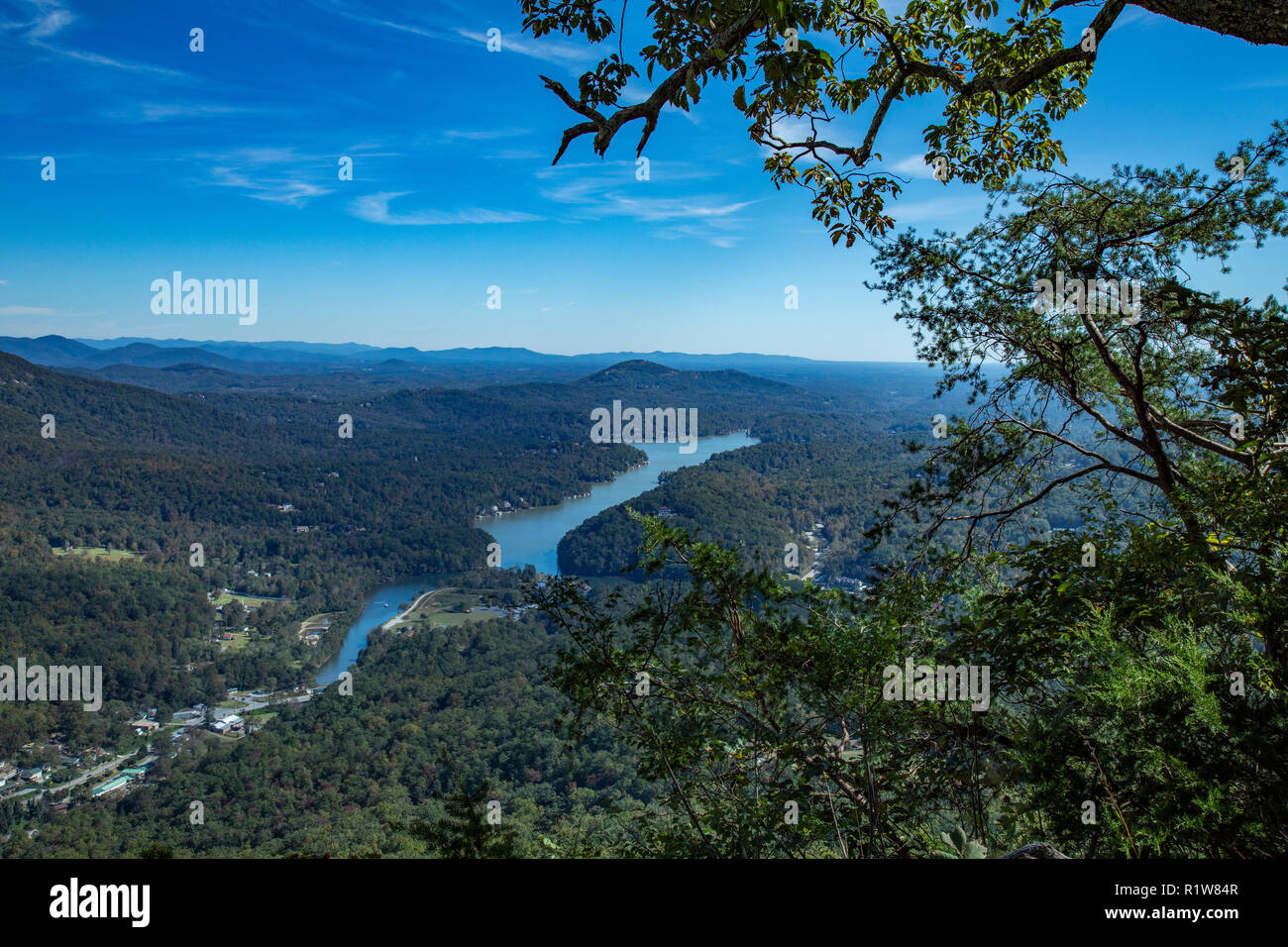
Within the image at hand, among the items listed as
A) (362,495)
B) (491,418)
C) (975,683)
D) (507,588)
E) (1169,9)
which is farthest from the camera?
(491,418)

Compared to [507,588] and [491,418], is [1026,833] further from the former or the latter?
[491,418]

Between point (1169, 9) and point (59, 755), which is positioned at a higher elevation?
point (1169, 9)

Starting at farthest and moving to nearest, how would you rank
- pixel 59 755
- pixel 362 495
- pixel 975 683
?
pixel 362 495 < pixel 59 755 < pixel 975 683

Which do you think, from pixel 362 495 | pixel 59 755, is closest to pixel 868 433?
pixel 362 495

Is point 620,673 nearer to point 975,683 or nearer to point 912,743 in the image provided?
point 912,743

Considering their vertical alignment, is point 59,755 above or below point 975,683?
below

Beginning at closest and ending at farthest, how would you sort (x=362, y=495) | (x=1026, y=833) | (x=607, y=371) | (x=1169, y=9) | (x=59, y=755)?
(x=1169, y=9) → (x=1026, y=833) → (x=59, y=755) → (x=362, y=495) → (x=607, y=371)

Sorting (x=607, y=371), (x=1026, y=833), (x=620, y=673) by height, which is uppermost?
(x=607, y=371)
